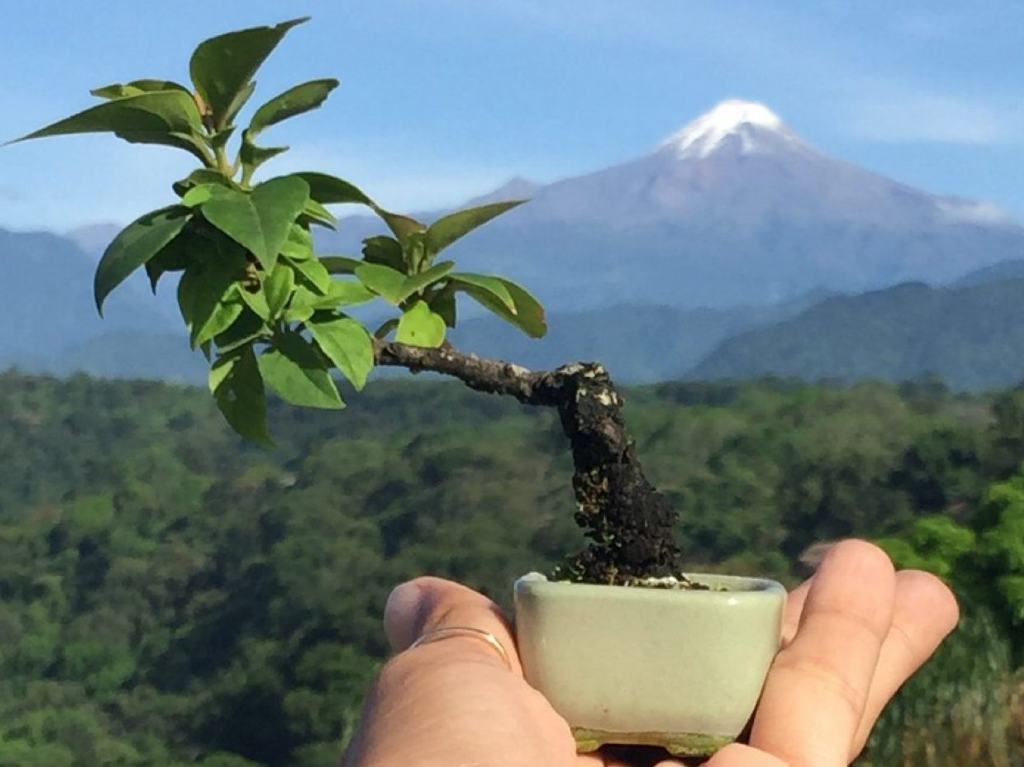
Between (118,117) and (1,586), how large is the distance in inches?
942

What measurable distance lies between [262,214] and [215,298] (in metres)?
0.09

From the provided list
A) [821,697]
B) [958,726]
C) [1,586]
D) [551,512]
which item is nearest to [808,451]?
[551,512]

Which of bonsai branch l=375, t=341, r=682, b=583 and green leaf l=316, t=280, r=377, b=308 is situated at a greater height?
green leaf l=316, t=280, r=377, b=308

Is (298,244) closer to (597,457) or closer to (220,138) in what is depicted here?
(220,138)

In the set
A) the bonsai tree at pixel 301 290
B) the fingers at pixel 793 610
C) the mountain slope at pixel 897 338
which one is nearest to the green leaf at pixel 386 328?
the bonsai tree at pixel 301 290

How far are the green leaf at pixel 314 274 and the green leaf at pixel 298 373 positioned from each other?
4cm

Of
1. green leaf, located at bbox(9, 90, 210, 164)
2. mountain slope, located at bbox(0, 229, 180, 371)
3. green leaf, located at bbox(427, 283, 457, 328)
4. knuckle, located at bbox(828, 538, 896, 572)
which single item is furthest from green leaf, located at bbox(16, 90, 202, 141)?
mountain slope, located at bbox(0, 229, 180, 371)

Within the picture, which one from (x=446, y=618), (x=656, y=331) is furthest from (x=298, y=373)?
(x=656, y=331)

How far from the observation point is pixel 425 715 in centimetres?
94

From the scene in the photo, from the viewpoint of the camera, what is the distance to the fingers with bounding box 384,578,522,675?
104 centimetres

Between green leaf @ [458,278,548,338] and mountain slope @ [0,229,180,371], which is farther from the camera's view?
mountain slope @ [0,229,180,371]

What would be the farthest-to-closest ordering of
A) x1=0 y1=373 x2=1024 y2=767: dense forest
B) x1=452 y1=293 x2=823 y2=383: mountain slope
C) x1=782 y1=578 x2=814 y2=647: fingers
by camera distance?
x1=452 y1=293 x2=823 y2=383: mountain slope < x1=0 y1=373 x2=1024 y2=767: dense forest < x1=782 y1=578 x2=814 y2=647: fingers

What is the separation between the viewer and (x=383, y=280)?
103cm

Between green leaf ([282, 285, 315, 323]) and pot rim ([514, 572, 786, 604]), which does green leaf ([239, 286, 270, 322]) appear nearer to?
green leaf ([282, 285, 315, 323])
